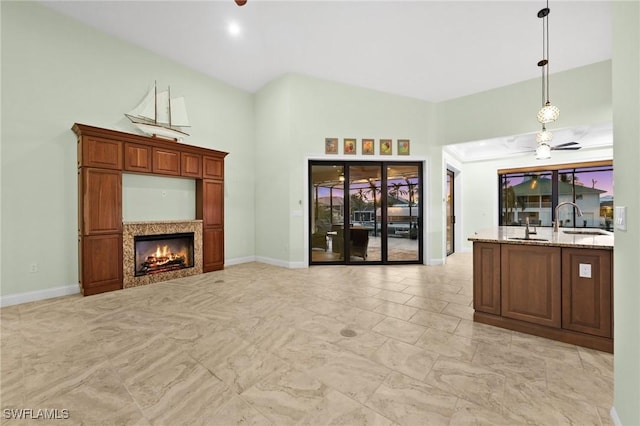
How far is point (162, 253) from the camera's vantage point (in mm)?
4758

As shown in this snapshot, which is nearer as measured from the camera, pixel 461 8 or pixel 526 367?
pixel 526 367

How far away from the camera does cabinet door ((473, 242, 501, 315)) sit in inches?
109

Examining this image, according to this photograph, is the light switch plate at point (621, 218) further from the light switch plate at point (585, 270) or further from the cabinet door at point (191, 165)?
the cabinet door at point (191, 165)

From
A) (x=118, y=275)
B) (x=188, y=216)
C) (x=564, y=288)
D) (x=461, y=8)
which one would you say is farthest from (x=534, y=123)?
(x=118, y=275)

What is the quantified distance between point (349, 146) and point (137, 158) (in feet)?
13.2

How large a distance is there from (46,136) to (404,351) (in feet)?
17.6

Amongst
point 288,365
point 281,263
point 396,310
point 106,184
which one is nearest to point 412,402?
point 288,365

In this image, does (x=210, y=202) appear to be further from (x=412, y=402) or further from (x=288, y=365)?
(x=412, y=402)

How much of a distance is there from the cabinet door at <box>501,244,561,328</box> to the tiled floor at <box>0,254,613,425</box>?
229mm

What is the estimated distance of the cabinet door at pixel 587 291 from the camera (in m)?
2.25

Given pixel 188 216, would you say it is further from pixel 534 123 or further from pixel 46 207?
pixel 534 123

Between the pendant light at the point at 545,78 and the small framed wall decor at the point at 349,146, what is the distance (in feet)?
10.4

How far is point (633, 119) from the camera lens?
128 centimetres

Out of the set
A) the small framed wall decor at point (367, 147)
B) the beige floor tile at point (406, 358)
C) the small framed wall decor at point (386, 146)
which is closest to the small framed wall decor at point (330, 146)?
the small framed wall decor at point (367, 147)
